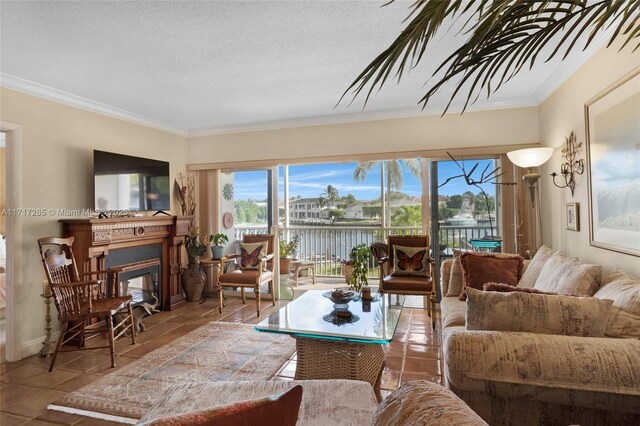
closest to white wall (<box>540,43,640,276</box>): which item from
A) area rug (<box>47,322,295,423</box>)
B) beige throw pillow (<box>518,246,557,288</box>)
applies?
beige throw pillow (<box>518,246,557,288</box>)

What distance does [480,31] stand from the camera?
714 millimetres

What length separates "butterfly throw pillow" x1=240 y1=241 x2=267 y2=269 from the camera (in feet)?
14.7

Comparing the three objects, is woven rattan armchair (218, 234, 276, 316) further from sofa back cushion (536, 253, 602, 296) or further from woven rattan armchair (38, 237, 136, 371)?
sofa back cushion (536, 253, 602, 296)

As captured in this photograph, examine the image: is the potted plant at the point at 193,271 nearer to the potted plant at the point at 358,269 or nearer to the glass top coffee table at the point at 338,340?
the potted plant at the point at 358,269

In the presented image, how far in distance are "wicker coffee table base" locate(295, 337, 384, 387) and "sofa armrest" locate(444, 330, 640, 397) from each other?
877mm

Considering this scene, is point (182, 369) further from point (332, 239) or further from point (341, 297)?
point (332, 239)

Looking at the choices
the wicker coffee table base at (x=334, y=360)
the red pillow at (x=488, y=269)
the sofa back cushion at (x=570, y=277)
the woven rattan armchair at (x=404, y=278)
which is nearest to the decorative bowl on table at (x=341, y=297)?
the wicker coffee table base at (x=334, y=360)

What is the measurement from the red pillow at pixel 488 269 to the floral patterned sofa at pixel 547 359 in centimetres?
125

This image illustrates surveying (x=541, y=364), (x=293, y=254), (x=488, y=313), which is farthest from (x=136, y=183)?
(x=541, y=364)

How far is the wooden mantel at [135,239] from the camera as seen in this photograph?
3414 millimetres

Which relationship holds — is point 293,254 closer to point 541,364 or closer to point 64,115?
point 64,115

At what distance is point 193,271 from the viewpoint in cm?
477

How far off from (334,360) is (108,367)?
192 cm

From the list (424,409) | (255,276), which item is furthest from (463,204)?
(424,409)
